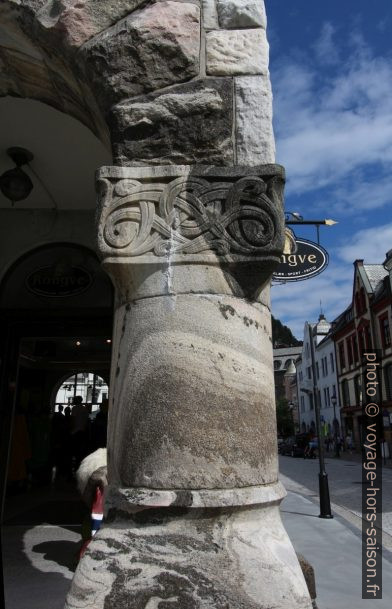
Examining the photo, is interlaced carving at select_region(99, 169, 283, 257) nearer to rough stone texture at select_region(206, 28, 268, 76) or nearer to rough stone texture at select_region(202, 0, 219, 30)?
rough stone texture at select_region(206, 28, 268, 76)

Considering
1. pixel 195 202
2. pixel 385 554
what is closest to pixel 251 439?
pixel 195 202

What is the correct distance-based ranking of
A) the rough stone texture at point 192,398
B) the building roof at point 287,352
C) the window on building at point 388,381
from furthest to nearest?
1. the building roof at point 287,352
2. the window on building at point 388,381
3. the rough stone texture at point 192,398

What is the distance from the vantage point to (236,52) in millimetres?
2062

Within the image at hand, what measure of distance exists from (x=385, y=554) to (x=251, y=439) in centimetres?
536

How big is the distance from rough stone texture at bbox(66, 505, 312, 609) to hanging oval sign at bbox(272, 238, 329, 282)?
507cm

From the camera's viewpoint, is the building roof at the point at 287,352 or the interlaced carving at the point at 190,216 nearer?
the interlaced carving at the point at 190,216

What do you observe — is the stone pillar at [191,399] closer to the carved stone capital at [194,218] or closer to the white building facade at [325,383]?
the carved stone capital at [194,218]

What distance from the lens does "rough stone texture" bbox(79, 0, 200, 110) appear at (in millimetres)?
1976

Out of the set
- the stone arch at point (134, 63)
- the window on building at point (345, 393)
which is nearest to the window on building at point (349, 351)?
the window on building at point (345, 393)

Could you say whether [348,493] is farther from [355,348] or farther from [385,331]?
[355,348]

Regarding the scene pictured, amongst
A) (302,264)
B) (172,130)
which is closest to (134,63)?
(172,130)

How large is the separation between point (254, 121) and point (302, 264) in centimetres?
476

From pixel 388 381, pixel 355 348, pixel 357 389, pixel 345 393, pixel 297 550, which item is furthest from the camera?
pixel 345 393

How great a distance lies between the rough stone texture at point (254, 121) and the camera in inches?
76.8
